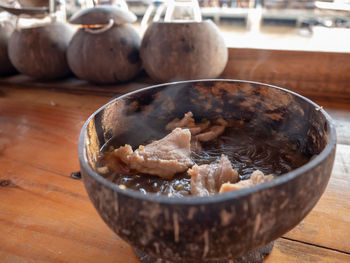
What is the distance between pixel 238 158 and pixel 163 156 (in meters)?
0.22

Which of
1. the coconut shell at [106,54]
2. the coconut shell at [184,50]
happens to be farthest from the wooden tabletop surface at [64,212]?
the coconut shell at [184,50]

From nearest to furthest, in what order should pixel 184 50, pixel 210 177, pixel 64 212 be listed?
1. pixel 210 177
2. pixel 64 212
3. pixel 184 50

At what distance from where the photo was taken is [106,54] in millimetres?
1924

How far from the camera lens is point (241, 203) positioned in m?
0.43

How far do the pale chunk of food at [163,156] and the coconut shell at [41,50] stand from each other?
160 centimetres

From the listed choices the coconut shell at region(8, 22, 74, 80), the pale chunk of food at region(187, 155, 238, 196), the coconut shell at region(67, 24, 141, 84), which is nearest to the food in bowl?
the pale chunk of food at region(187, 155, 238, 196)

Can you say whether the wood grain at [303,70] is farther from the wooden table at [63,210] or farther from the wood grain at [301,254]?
the wood grain at [301,254]

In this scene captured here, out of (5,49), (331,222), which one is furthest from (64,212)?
(5,49)

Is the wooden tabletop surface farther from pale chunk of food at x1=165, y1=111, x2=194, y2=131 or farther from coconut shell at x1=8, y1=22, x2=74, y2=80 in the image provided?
coconut shell at x1=8, y1=22, x2=74, y2=80

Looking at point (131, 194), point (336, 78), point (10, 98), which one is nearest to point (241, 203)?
point (131, 194)

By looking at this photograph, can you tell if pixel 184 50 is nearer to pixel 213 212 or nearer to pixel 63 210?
pixel 63 210

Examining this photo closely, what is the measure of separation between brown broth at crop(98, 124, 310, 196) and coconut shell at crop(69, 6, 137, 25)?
128 centimetres

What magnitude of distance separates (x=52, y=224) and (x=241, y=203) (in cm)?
65

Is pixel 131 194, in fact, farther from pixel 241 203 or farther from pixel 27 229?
pixel 27 229
